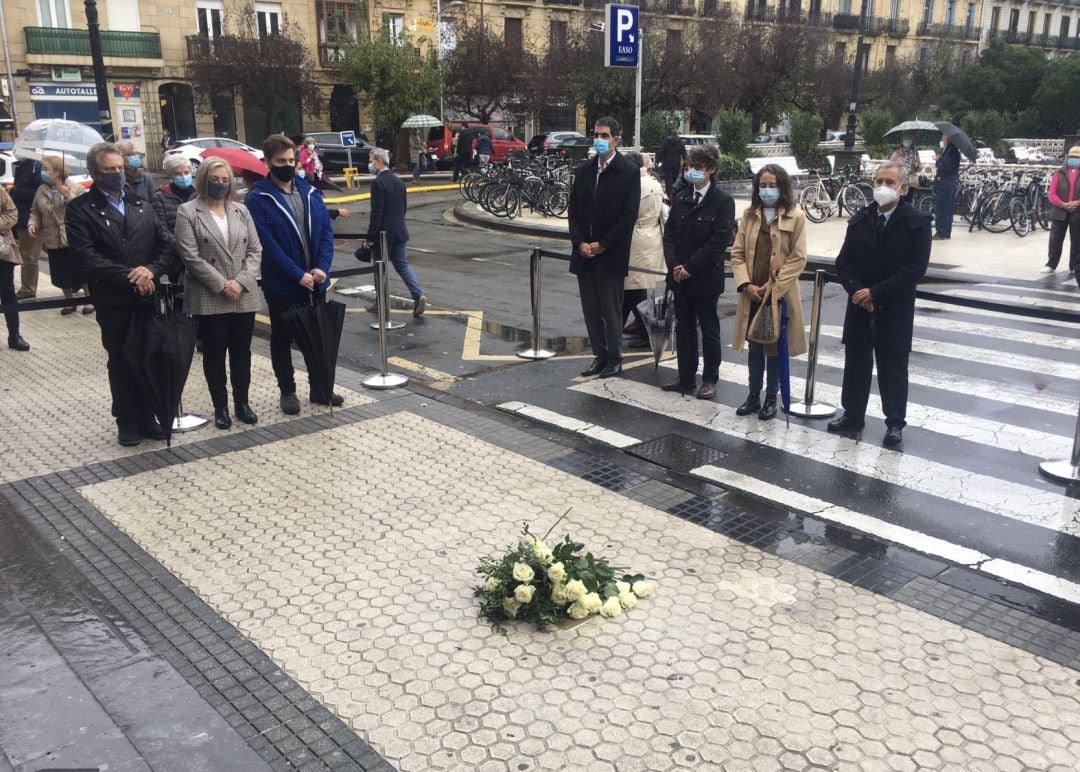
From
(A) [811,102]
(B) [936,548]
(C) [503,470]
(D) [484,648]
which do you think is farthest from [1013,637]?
(A) [811,102]

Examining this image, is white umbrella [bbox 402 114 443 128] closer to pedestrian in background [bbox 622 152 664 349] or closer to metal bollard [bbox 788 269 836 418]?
pedestrian in background [bbox 622 152 664 349]

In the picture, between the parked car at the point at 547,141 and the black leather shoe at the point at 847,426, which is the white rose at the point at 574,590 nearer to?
the black leather shoe at the point at 847,426

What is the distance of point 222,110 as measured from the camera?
4325 cm

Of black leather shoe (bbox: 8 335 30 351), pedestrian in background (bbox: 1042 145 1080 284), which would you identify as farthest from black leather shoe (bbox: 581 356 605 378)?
pedestrian in background (bbox: 1042 145 1080 284)

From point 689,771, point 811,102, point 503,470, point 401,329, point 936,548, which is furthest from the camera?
point 811,102

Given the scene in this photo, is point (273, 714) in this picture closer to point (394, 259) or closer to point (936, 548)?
point (936, 548)

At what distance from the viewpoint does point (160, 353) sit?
6348 mm

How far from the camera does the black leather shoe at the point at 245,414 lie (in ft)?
23.3

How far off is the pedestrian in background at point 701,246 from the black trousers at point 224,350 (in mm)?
3220

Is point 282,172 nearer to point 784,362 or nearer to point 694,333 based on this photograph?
point 694,333

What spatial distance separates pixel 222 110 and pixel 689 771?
44.7 m

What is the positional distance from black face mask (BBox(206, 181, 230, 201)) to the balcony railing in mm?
38054

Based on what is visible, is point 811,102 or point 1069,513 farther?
point 811,102

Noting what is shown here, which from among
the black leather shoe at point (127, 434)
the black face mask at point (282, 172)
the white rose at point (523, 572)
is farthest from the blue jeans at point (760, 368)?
the black leather shoe at point (127, 434)
